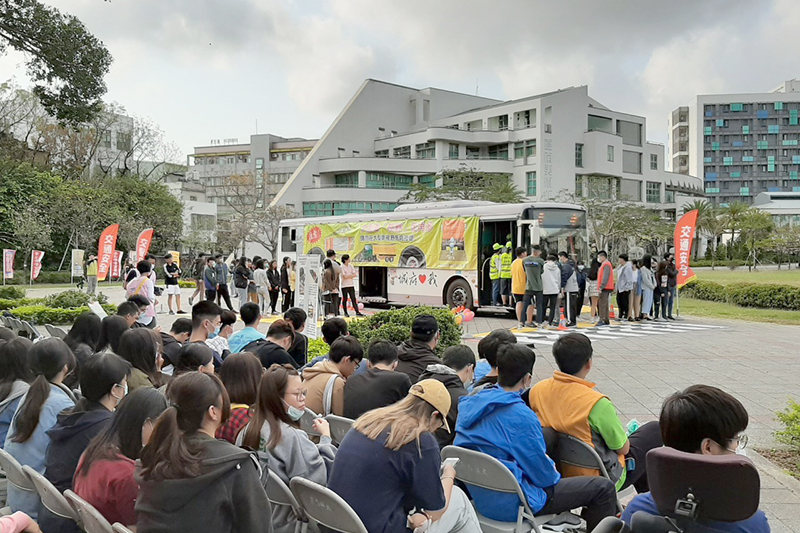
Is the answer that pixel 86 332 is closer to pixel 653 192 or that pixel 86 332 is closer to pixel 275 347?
pixel 275 347

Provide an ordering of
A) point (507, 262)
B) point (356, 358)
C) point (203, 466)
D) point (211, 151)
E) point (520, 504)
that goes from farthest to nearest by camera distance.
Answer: point (211, 151), point (507, 262), point (356, 358), point (520, 504), point (203, 466)

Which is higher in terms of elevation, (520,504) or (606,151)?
(606,151)

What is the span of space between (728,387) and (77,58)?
13110mm

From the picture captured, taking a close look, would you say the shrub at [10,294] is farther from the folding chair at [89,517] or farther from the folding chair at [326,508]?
the folding chair at [326,508]

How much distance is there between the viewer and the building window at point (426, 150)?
61812 millimetres

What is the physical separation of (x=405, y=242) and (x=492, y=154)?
4553 cm

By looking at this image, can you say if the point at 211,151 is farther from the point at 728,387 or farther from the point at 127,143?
the point at 728,387

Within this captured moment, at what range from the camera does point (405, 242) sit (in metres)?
19.4

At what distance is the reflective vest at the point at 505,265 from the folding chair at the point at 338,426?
1256 centimetres

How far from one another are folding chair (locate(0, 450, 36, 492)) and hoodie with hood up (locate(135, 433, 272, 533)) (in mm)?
1163

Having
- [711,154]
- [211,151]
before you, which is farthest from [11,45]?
[711,154]

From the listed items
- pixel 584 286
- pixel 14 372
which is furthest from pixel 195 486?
pixel 584 286

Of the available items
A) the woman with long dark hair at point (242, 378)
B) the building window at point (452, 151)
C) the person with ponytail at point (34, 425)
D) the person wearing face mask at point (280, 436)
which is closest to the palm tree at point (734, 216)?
the building window at point (452, 151)

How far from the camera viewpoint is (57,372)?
4.37 meters
